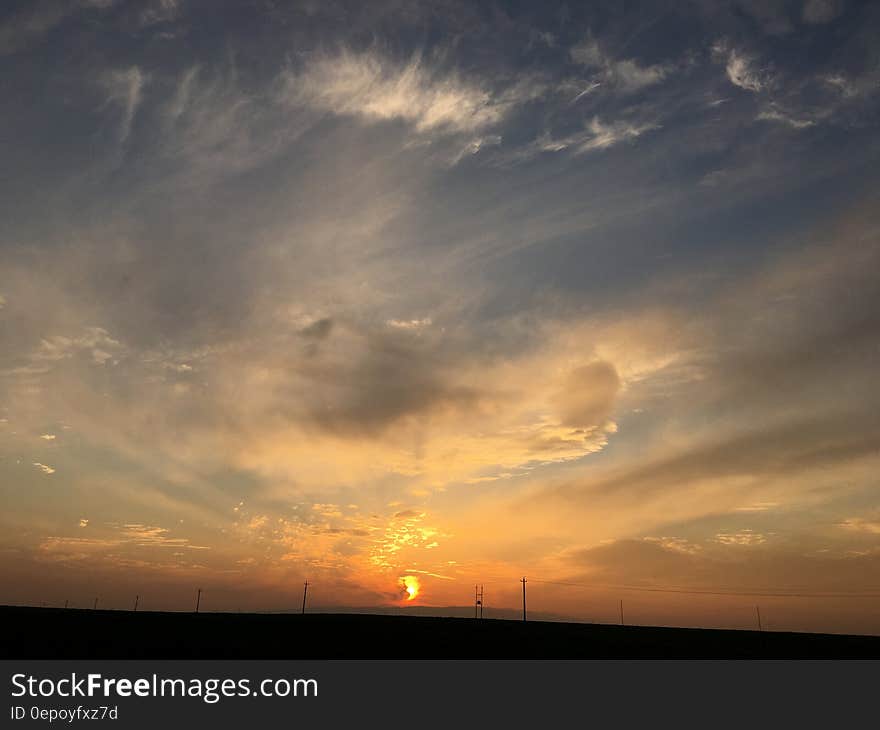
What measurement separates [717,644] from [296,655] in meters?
119

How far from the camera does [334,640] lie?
136 m

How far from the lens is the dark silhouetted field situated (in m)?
112

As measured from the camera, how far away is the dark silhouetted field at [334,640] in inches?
4402

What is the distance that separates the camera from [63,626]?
12700cm
